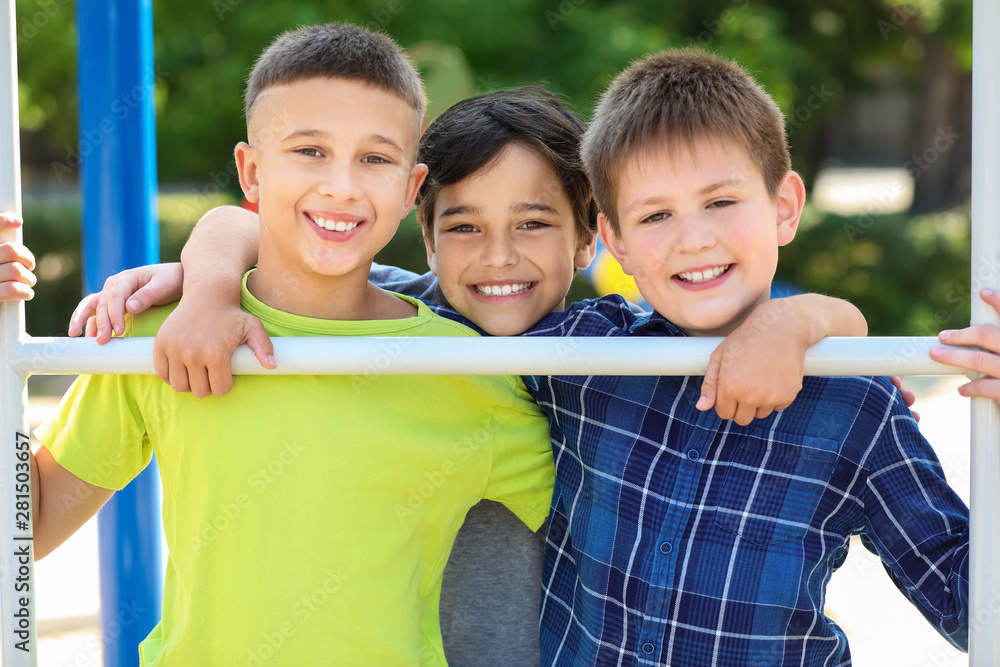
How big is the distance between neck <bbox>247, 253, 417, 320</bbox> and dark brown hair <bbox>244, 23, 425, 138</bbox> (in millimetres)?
313

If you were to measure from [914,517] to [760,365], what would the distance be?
0.37 meters

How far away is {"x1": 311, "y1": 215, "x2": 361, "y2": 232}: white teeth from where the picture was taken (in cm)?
166

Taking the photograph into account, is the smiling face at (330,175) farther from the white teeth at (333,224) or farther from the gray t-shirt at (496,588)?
the gray t-shirt at (496,588)

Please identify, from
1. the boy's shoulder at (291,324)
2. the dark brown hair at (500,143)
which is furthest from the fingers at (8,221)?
the dark brown hair at (500,143)

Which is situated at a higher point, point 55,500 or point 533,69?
point 533,69

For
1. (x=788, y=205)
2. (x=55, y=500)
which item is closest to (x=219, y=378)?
(x=55, y=500)

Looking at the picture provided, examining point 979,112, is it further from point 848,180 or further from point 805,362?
point 848,180

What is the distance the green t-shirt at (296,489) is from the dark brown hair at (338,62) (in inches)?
16.0

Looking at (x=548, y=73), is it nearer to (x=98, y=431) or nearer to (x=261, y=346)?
(x=98, y=431)

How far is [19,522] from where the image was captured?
55.4 inches

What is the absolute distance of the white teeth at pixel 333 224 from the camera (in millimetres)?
1662

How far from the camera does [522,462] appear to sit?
5.77 feet

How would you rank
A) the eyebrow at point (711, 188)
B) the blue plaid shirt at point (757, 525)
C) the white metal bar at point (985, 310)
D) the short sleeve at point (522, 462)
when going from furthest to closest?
the short sleeve at point (522, 462), the eyebrow at point (711, 188), the blue plaid shirt at point (757, 525), the white metal bar at point (985, 310)

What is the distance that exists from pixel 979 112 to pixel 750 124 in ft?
1.51
